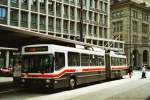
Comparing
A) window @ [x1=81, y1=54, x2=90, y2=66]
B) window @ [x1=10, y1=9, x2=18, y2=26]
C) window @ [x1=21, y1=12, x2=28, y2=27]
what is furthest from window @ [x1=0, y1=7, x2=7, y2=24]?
window @ [x1=81, y1=54, x2=90, y2=66]

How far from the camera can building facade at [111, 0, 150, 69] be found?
8688cm

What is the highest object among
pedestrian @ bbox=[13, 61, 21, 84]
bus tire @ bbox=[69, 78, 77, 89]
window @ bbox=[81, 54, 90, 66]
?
window @ bbox=[81, 54, 90, 66]

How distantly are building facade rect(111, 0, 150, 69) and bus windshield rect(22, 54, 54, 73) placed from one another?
2631 inches

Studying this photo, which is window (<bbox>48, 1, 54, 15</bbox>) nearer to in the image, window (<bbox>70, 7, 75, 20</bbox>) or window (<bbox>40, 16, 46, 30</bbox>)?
window (<bbox>40, 16, 46, 30</bbox>)

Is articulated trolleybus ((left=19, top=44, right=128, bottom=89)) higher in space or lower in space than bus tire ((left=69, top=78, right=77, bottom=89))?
higher

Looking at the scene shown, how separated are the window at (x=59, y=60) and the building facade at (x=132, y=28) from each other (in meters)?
65.8

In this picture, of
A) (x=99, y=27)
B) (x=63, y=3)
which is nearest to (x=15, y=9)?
(x=63, y=3)

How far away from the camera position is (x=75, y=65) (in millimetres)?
21203

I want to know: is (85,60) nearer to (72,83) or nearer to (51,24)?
(72,83)

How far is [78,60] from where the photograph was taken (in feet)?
71.9

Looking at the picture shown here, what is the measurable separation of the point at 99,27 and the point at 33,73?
56.6 metres

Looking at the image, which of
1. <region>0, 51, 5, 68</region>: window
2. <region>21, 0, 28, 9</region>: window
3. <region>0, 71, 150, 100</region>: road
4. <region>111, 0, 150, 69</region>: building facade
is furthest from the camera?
<region>111, 0, 150, 69</region>: building facade

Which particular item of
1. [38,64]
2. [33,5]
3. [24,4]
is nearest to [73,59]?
[38,64]

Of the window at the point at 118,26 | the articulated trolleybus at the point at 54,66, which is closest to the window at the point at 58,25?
the window at the point at 118,26
